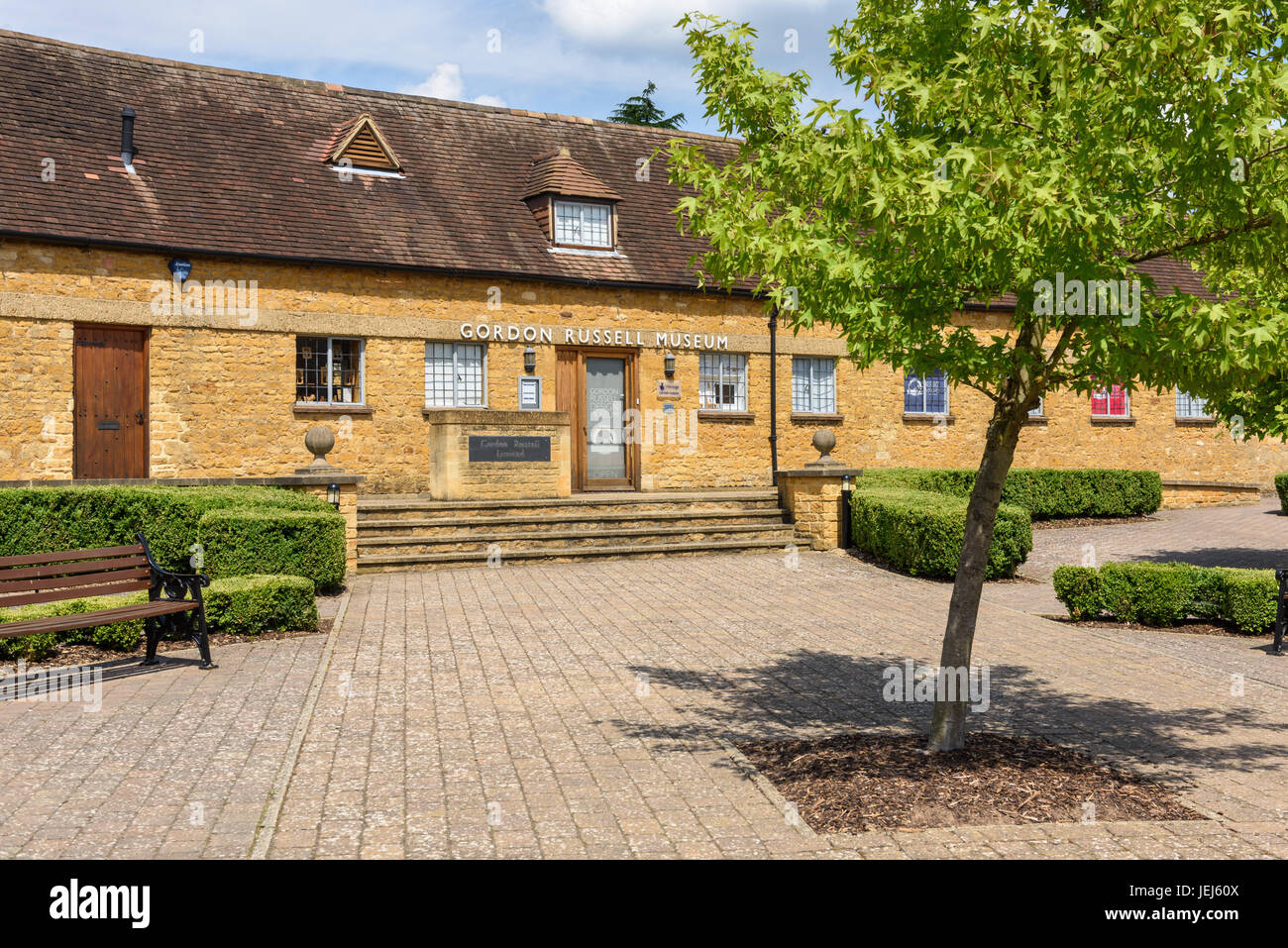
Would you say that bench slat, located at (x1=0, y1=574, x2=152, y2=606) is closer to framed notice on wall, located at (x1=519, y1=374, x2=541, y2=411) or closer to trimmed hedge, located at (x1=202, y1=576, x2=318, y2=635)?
trimmed hedge, located at (x1=202, y1=576, x2=318, y2=635)

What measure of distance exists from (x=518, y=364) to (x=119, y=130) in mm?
7702

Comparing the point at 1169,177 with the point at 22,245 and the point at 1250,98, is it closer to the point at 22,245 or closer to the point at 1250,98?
the point at 1250,98

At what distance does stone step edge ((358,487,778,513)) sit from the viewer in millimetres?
16438

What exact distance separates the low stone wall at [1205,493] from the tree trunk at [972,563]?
2004 cm

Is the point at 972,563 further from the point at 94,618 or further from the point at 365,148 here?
the point at 365,148

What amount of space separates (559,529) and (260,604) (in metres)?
6.50

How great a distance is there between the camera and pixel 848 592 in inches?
548

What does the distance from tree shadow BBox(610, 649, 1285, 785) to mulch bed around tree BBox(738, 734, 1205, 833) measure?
1.23 ft

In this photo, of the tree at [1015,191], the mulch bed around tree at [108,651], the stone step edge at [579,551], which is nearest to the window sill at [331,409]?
the stone step edge at [579,551]

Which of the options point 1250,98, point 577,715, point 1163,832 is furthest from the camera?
point 577,715

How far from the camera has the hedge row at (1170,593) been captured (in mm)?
11328

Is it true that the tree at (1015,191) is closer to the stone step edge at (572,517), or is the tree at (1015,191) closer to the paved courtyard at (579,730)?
the paved courtyard at (579,730)

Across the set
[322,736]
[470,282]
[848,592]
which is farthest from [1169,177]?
[470,282]

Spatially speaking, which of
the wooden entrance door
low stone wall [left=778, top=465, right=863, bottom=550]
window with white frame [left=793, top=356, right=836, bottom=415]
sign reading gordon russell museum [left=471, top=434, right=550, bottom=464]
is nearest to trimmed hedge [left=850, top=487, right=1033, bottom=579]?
low stone wall [left=778, top=465, right=863, bottom=550]
